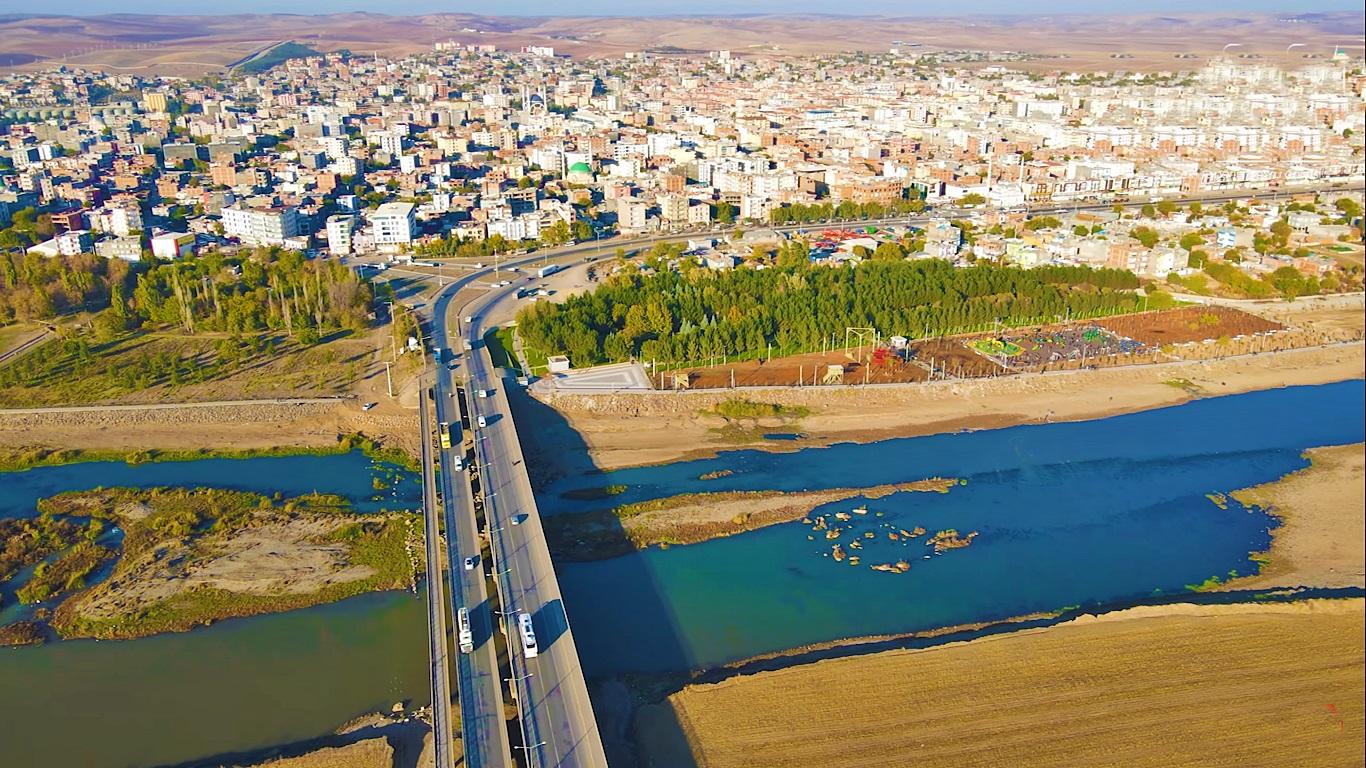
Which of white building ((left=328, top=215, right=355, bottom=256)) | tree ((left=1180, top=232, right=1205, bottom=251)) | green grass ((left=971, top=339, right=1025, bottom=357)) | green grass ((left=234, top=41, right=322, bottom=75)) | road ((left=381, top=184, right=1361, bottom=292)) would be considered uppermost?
green grass ((left=234, top=41, right=322, bottom=75))

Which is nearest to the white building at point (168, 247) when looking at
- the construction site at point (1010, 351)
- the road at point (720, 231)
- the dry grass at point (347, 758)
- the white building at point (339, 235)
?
the white building at point (339, 235)

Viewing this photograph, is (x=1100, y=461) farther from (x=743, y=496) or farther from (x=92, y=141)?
(x=92, y=141)

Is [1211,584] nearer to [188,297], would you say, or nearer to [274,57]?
[188,297]

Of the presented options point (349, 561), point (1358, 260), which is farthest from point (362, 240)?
point (1358, 260)

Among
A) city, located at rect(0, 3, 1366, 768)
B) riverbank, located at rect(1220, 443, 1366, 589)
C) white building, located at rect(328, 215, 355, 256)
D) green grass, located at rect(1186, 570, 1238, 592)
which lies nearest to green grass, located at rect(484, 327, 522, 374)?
city, located at rect(0, 3, 1366, 768)

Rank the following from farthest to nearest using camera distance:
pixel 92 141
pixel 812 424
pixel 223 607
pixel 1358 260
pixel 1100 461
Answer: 1. pixel 92 141
2. pixel 1358 260
3. pixel 812 424
4. pixel 1100 461
5. pixel 223 607

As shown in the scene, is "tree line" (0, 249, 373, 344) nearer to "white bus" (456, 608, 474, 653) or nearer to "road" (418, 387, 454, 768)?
"road" (418, 387, 454, 768)
